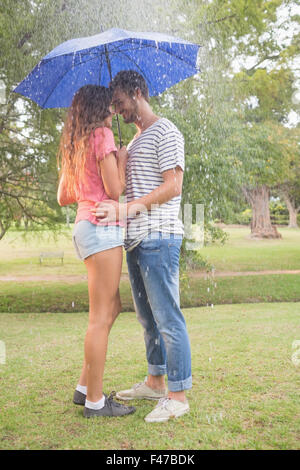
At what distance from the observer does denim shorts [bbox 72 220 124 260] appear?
258 centimetres

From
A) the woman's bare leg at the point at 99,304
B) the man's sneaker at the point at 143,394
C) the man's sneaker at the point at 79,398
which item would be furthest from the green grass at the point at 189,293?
the woman's bare leg at the point at 99,304

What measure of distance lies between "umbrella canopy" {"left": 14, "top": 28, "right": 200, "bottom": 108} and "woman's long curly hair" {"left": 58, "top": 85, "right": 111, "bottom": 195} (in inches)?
18.3

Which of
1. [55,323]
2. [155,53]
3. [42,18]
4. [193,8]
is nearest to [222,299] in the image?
[55,323]

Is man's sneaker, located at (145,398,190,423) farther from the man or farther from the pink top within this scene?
the pink top

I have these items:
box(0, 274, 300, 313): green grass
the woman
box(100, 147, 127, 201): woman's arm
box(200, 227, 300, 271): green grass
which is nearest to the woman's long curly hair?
the woman

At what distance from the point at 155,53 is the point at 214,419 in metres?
2.23

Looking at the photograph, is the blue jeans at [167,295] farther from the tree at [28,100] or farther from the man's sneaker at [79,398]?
the tree at [28,100]

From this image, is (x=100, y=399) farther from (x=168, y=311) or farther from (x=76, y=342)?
(x=76, y=342)

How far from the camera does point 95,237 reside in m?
2.59

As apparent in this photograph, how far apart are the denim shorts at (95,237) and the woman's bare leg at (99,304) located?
3 centimetres

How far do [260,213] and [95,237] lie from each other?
89.8ft

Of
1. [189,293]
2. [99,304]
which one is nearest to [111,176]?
[99,304]

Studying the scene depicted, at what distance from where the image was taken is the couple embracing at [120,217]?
2.59 metres

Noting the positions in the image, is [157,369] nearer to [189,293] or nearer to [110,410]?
[110,410]
